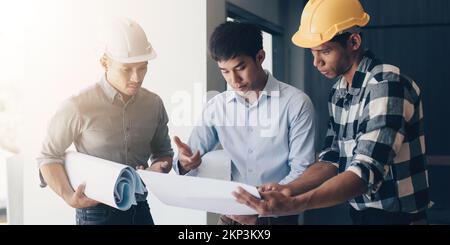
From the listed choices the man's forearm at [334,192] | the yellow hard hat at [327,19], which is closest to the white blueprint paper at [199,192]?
the man's forearm at [334,192]

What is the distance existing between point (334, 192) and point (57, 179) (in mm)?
1010

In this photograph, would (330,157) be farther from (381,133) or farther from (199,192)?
(199,192)

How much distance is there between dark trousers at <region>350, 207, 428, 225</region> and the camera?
1.75m

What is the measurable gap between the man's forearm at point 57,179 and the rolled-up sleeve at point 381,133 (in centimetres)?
103

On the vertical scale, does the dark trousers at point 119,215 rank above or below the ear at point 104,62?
below

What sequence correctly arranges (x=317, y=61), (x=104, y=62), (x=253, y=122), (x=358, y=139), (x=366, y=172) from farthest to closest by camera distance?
(x=104, y=62), (x=253, y=122), (x=317, y=61), (x=358, y=139), (x=366, y=172)

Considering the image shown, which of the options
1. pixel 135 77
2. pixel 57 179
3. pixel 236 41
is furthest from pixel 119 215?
pixel 236 41

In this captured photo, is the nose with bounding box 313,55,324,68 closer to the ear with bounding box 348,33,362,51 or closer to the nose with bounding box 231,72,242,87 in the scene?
the ear with bounding box 348,33,362,51

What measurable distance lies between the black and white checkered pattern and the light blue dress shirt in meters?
0.11

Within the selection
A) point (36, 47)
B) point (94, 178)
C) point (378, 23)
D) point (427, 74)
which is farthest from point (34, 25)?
point (427, 74)

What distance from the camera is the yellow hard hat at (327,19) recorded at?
1.76 meters

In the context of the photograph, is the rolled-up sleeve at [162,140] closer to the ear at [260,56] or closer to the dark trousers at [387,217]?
the ear at [260,56]

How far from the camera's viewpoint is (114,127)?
2.01 metres

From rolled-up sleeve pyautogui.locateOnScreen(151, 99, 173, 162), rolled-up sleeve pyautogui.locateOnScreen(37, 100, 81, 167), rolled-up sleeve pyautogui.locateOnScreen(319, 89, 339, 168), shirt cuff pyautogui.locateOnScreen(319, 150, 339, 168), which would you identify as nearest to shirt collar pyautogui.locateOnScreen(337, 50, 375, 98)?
rolled-up sleeve pyautogui.locateOnScreen(319, 89, 339, 168)
